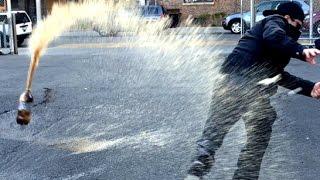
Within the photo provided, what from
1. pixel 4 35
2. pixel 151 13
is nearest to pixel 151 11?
pixel 151 13

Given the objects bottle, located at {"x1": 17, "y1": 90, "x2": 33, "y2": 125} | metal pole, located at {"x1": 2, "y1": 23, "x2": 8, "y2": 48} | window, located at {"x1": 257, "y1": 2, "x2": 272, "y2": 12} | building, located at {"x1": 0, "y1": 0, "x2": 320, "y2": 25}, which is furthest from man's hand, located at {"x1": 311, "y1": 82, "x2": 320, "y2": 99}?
building, located at {"x1": 0, "y1": 0, "x2": 320, "y2": 25}

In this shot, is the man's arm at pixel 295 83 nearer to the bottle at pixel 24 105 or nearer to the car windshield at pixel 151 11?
the bottle at pixel 24 105

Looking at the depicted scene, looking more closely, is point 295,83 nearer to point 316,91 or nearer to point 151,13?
point 316,91

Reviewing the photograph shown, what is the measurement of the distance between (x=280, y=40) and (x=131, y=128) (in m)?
3.34

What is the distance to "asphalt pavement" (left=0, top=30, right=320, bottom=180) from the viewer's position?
569 cm

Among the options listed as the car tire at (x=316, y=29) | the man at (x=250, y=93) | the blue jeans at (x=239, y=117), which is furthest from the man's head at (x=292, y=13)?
the car tire at (x=316, y=29)

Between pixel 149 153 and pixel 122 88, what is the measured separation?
15.7 feet

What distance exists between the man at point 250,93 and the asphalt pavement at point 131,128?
533 millimetres

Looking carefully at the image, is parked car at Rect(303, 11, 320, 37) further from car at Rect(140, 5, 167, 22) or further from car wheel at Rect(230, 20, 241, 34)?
car wheel at Rect(230, 20, 241, 34)

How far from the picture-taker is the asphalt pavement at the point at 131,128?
569cm

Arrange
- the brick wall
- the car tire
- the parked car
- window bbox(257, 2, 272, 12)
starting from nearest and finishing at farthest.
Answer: the car tire → the parked car → window bbox(257, 2, 272, 12) → the brick wall

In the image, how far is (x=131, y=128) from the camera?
741 centimetres

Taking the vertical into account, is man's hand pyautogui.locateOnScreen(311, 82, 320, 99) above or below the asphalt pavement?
above

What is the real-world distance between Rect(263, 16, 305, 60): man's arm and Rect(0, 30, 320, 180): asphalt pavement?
1.32 m
